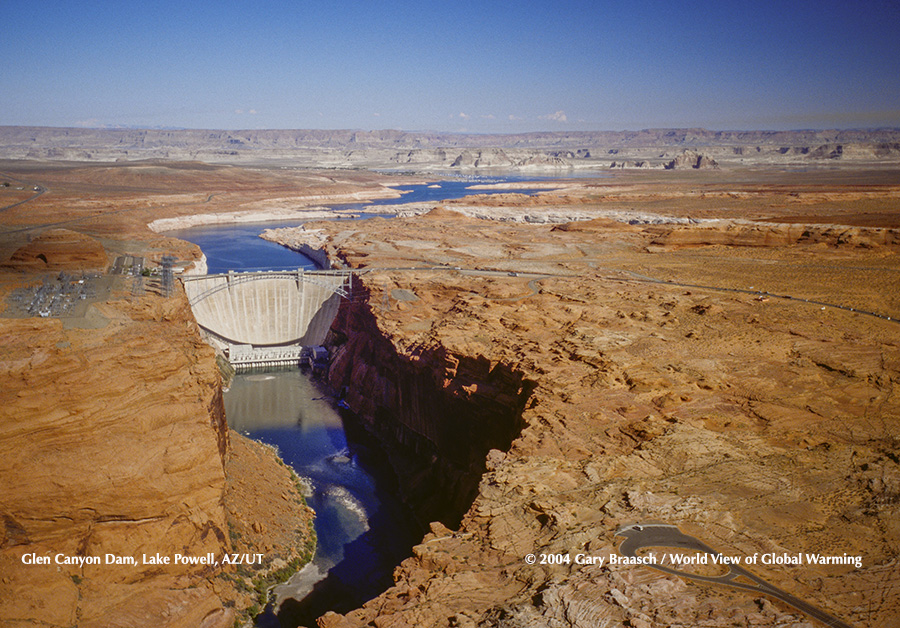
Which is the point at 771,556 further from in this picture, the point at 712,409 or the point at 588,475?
the point at 712,409

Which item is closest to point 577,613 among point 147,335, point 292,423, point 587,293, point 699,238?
point 147,335

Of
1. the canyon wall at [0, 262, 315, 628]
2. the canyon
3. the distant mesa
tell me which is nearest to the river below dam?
the canyon

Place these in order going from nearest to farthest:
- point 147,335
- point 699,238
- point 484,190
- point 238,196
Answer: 1. point 147,335
2. point 699,238
3. point 238,196
4. point 484,190

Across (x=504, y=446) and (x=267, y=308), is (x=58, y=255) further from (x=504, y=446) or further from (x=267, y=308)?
(x=504, y=446)

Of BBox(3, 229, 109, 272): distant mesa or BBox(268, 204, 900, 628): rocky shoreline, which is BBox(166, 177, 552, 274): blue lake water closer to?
Answer: BBox(3, 229, 109, 272): distant mesa

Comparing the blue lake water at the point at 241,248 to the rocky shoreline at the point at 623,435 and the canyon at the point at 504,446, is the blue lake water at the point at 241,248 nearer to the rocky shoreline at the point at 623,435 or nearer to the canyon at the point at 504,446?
the canyon at the point at 504,446

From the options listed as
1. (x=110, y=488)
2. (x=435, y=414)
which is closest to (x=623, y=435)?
(x=435, y=414)

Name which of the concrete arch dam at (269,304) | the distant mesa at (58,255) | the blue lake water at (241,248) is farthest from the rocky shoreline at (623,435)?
the blue lake water at (241,248)
